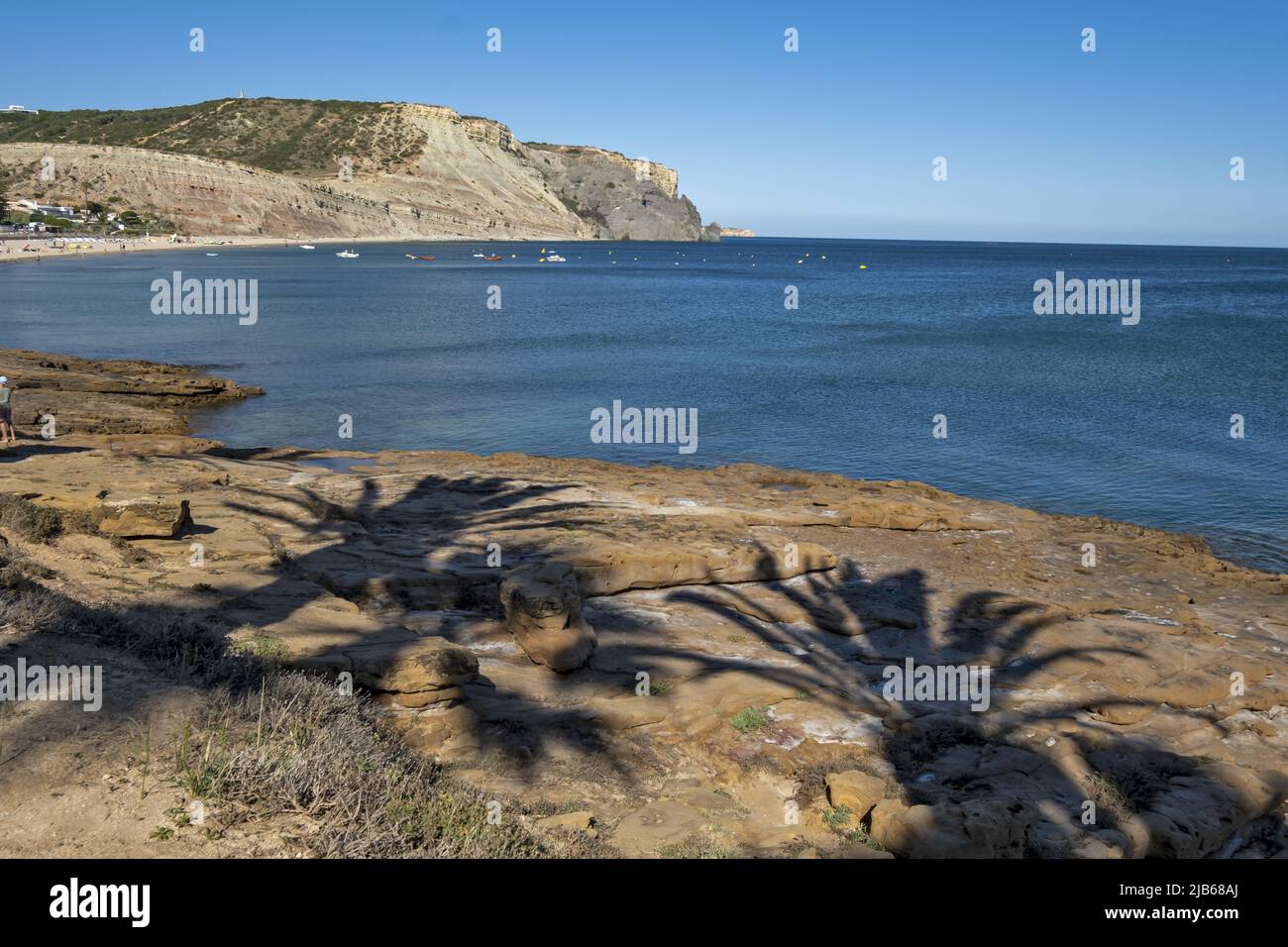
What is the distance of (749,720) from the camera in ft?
31.9

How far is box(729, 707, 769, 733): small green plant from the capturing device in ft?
31.6

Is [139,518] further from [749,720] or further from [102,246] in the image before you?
[102,246]

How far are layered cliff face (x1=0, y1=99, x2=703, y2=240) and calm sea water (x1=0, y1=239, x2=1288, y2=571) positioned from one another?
50.9 m

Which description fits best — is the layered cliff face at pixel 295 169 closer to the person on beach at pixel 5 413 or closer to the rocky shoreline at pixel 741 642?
the person on beach at pixel 5 413

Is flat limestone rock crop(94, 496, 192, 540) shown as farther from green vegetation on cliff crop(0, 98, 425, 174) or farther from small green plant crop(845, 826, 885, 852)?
green vegetation on cliff crop(0, 98, 425, 174)

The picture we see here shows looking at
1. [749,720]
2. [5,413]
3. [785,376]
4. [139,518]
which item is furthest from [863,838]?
[785,376]

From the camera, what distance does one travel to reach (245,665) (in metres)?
8.07

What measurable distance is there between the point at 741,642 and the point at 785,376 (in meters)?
30.0

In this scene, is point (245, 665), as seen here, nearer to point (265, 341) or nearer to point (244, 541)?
point (244, 541)

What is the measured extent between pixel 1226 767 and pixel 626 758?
5.86 m

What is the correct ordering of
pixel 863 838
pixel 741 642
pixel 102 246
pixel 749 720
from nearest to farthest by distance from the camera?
pixel 863 838
pixel 749 720
pixel 741 642
pixel 102 246

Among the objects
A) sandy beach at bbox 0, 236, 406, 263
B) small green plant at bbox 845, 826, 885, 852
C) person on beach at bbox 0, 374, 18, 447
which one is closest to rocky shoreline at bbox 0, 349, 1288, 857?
small green plant at bbox 845, 826, 885, 852
